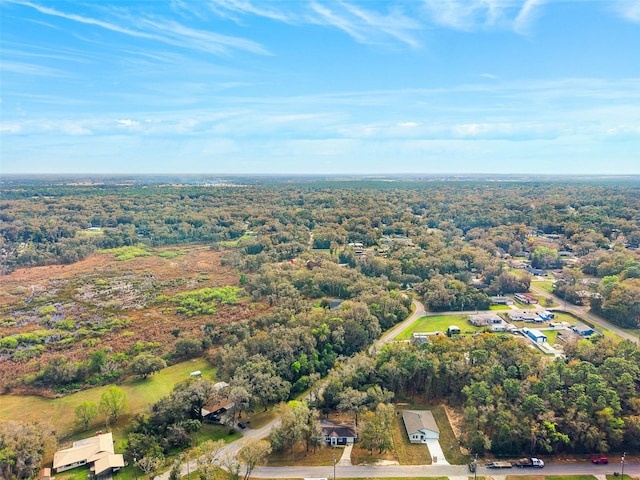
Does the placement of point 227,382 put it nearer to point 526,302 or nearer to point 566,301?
point 526,302

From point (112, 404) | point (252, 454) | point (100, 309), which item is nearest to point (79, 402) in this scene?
point (112, 404)

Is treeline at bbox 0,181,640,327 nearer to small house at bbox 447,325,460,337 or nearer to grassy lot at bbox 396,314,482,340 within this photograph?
grassy lot at bbox 396,314,482,340

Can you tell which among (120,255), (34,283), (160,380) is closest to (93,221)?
(120,255)

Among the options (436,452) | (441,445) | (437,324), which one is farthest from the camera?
(437,324)

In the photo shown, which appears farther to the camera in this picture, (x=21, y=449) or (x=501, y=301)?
(x=501, y=301)

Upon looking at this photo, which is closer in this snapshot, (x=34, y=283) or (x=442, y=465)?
(x=442, y=465)

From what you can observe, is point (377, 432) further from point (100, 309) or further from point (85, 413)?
point (100, 309)
